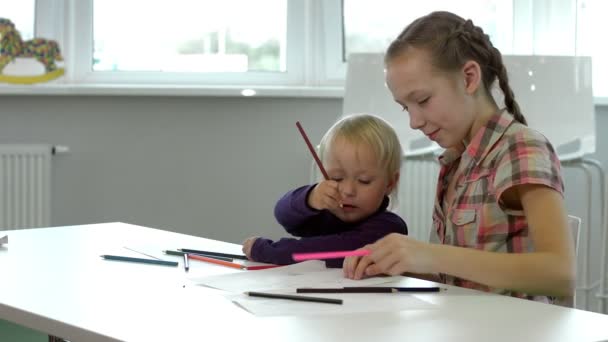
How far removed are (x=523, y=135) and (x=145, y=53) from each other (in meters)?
2.39

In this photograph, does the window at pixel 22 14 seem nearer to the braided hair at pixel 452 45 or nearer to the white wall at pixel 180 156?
the white wall at pixel 180 156

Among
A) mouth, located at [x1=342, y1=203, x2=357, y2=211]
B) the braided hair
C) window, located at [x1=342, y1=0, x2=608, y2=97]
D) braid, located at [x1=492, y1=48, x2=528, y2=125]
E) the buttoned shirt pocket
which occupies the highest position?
window, located at [x1=342, y1=0, x2=608, y2=97]

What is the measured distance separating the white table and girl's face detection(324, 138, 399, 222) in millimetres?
257

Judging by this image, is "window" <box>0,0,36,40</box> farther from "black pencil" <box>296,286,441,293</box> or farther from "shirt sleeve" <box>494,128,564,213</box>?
"black pencil" <box>296,286,441,293</box>

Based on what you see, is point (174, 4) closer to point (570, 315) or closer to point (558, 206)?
point (558, 206)

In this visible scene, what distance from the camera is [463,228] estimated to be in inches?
58.5

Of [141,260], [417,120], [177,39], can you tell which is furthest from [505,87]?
[177,39]

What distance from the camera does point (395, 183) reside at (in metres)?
1.57

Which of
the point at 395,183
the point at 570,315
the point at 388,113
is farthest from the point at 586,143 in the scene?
the point at 570,315

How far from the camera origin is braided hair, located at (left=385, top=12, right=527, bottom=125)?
149 centimetres

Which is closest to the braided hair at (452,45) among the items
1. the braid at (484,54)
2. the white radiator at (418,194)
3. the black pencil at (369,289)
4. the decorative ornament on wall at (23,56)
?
the braid at (484,54)

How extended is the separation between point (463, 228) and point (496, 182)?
125mm

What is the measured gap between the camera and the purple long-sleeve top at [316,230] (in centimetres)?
144

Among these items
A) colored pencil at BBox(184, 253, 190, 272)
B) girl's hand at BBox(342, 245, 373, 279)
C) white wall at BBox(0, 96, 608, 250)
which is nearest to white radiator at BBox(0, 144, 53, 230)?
white wall at BBox(0, 96, 608, 250)
